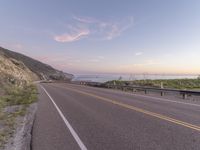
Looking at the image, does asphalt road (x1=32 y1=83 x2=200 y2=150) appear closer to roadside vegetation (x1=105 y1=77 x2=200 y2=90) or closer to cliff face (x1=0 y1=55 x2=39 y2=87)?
cliff face (x1=0 y1=55 x2=39 y2=87)

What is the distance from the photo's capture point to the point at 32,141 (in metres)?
6.98

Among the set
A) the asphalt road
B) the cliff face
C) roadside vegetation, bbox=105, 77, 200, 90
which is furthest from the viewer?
roadside vegetation, bbox=105, 77, 200, 90

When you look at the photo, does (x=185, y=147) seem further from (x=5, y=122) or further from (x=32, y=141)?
(x=5, y=122)

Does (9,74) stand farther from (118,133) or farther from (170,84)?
(170,84)

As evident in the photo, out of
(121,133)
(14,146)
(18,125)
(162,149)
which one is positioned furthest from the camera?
(18,125)

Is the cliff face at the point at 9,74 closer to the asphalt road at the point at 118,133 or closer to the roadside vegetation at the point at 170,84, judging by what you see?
the roadside vegetation at the point at 170,84

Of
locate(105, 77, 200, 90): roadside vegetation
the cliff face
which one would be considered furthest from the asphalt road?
locate(105, 77, 200, 90): roadside vegetation

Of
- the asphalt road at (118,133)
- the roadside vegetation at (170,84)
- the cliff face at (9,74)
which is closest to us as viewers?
the asphalt road at (118,133)

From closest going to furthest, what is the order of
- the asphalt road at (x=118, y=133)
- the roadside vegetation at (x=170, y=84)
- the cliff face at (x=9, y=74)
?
the asphalt road at (x=118, y=133)
the cliff face at (x=9, y=74)
the roadside vegetation at (x=170, y=84)

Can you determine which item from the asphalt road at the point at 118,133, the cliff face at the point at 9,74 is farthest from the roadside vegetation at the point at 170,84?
the asphalt road at the point at 118,133

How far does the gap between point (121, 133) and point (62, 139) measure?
1.86 metres

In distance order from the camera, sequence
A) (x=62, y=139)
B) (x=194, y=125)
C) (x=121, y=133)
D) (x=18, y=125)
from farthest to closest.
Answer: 1. (x=18, y=125)
2. (x=194, y=125)
3. (x=121, y=133)
4. (x=62, y=139)

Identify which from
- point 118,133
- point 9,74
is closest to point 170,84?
point 9,74

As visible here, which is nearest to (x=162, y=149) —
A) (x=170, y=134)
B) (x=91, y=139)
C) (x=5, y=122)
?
(x=170, y=134)
